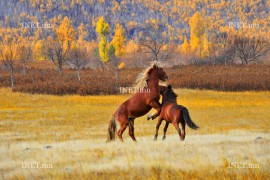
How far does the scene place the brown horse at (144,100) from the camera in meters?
13.8

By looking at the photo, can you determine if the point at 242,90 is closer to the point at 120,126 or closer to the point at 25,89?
the point at 25,89

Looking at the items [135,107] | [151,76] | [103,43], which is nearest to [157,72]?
[151,76]

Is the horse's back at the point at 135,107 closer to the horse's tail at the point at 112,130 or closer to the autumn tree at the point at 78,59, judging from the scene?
the horse's tail at the point at 112,130

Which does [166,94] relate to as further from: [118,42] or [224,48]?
[118,42]

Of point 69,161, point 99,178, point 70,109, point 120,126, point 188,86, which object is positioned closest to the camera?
point 99,178

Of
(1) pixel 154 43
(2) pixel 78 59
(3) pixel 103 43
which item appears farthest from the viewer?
(3) pixel 103 43

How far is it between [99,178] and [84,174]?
406mm

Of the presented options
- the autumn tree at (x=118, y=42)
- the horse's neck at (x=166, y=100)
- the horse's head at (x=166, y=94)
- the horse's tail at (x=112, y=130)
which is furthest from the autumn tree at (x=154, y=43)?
the horse's neck at (x=166, y=100)

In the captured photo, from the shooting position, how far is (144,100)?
542 inches

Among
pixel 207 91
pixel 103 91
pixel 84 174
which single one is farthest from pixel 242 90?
pixel 84 174

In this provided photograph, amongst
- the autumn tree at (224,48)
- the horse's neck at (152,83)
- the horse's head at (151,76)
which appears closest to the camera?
the horse's neck at (152,83)

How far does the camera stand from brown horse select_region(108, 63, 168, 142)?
13.8 m

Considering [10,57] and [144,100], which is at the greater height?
[144,100]

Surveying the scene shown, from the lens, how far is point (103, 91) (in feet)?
154
